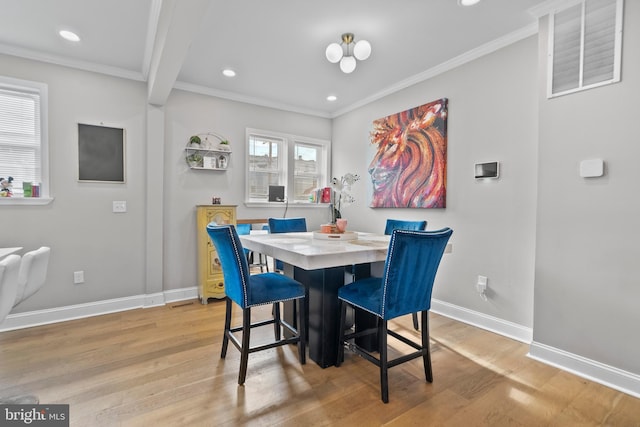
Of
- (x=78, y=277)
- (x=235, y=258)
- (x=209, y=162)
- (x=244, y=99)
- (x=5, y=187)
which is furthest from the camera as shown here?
(x=244, y=99)

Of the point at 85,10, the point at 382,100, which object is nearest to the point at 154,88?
the point at 85,10

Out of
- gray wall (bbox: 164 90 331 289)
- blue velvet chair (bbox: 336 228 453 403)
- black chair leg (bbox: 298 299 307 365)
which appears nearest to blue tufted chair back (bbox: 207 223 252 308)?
black chair leg (bbox: 298 299 307 365)

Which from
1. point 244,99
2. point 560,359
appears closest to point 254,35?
point 244,99

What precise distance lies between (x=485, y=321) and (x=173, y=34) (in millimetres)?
3525

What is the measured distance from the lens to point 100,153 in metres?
3.20

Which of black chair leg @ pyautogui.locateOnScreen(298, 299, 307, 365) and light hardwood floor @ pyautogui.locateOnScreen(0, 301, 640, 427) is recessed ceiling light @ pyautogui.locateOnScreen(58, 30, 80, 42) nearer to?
light hardwood floor @ pyautogui.locateOnScreen(0, 301, 640, 427)

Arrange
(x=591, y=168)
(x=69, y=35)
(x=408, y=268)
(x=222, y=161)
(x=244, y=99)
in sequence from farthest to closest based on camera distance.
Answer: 1. (x=244, y=99)
2. (x=222, y=161)
3. (x=69, y=35)
4. (x=591, y=168)
5. (x=408, y=268)

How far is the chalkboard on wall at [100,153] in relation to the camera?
3.12 meters

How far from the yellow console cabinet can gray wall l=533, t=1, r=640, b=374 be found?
3.17 meters

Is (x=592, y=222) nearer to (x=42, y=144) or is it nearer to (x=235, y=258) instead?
(x=235, y=258)

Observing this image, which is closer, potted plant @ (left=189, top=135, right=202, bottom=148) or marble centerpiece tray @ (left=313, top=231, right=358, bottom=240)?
marble centerpiece tray @ (left=313, top=231, right=358, bottom=240)

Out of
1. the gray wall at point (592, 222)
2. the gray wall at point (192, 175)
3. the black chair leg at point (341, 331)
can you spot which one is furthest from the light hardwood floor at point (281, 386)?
the gray wall at point (192, 175)

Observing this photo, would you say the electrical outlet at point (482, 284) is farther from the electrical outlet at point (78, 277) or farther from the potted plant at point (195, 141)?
the electrical outlet at point (78, 277)

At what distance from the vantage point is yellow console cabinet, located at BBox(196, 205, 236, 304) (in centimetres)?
355
